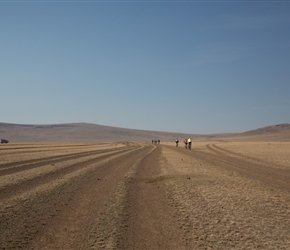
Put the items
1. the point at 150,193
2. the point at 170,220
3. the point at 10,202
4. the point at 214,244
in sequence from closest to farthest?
the point at 214,244, the point at 170,220, the point at 10,202, the point at 150,193

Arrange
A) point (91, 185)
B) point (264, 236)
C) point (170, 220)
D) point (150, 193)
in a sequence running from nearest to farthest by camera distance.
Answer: point (264, 236), point (170, 220), point (150, 193), point (91, 185)

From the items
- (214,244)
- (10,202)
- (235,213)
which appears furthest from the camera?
(10,202)

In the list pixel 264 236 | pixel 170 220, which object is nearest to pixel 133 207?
pixel 170 220

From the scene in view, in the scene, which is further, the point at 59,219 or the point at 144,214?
the point at 144,214

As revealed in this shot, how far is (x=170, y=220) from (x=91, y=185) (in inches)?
269

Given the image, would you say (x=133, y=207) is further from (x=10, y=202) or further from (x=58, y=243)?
(x=10, y=202)

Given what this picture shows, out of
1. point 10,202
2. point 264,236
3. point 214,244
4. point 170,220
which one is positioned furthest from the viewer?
point 10,202

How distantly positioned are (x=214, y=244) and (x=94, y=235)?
9.63ft

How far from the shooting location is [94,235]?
23.4ft

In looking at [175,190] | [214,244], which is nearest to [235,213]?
[214,244]

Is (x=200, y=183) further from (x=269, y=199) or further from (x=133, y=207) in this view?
(x=133, y=207)

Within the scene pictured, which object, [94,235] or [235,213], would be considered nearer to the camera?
[94,235]

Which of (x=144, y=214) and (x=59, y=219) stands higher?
(x=144, y=214)

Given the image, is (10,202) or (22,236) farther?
(10,202)
